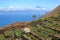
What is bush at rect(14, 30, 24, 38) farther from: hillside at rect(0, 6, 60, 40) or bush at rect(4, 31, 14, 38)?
bush at rect(4, 31, 14, 38)

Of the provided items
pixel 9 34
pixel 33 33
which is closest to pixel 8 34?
pixel 9 34

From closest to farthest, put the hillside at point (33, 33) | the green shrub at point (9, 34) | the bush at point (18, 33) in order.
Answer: the hillside at point (33, 33)
the bush at point (18, 33)
the green shrub at point (9, 34)

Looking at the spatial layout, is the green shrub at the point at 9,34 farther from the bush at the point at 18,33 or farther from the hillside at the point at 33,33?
the bush at the point at 18,33

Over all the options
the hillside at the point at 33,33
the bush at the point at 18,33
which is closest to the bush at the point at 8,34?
the hillside at the point at 33,33

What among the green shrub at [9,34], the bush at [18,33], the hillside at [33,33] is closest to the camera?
the hillside at [33,33]

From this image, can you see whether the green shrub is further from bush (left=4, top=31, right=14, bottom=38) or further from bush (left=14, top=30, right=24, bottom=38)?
bush (left=14, top=30, right=24, bottom=38)

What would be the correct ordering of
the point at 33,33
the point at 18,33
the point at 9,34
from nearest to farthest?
1. the point at 33,33
2. the point at 9,34
3. the point at 18,33

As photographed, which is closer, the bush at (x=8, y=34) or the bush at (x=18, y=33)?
the bush at (x=18, y=33)

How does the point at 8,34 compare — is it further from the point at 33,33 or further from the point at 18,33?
the point at 33,33

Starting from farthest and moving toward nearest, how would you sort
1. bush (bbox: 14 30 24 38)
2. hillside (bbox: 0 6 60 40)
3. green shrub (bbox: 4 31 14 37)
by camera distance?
1. green shrub (bbox: 4 31 14 37)
2. bush (bbox: 14 30 24 38)
3. hillside (bbox: 0 6 60 40)

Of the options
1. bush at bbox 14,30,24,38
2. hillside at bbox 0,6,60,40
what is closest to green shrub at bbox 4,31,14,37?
hillside at bbox 0,6,60,40

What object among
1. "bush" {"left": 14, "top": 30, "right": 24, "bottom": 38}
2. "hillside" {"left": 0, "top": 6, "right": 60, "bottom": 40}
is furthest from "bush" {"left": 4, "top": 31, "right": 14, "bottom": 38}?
"bush" {"left": 14, "top": 30, "right": 24, "bottom": 38}

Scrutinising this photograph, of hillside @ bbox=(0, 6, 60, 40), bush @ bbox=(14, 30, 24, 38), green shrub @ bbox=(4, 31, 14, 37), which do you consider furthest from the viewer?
green shrub @ bbox=(4, 31, 14, 37)

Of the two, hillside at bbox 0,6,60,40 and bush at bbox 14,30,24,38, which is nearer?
hillside at bbox 0,6,60,40
